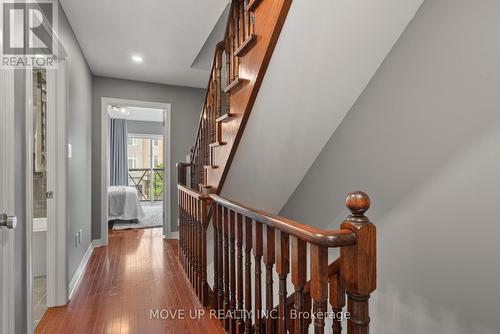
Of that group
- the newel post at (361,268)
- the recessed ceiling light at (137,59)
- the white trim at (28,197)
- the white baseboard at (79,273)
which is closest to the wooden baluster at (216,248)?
the white trim at (28,197)

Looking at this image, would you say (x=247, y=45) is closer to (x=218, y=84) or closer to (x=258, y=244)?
(x=218, y=84)

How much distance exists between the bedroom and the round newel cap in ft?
15.8

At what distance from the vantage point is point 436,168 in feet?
5.33

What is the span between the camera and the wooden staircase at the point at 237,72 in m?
1.41

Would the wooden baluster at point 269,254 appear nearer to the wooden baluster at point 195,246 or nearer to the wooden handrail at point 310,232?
the wooden handrail at point 310,232

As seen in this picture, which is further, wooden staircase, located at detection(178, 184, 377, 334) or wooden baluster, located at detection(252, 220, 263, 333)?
wooden baluster, located at detection(252, 220, 263, 333)

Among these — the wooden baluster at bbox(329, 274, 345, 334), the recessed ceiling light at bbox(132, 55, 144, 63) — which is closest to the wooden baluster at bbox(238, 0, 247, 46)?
the wooden baluster at bbox(329, 274, 345, 334)

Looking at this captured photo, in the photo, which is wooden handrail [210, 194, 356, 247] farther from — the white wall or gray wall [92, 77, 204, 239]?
gray wall [92, 77, 204, 239]

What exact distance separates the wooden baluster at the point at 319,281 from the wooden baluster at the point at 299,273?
92 mm

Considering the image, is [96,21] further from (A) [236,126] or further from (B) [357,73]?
(B) [357,73]

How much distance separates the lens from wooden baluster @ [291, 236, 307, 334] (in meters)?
1.03

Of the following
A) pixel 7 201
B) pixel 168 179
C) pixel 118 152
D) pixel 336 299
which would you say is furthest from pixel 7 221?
pixel 118 152

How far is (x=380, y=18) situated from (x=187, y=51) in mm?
2202

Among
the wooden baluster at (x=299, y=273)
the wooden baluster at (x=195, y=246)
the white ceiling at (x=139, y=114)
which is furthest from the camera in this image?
the white ceiling at (x=139, y=114)
